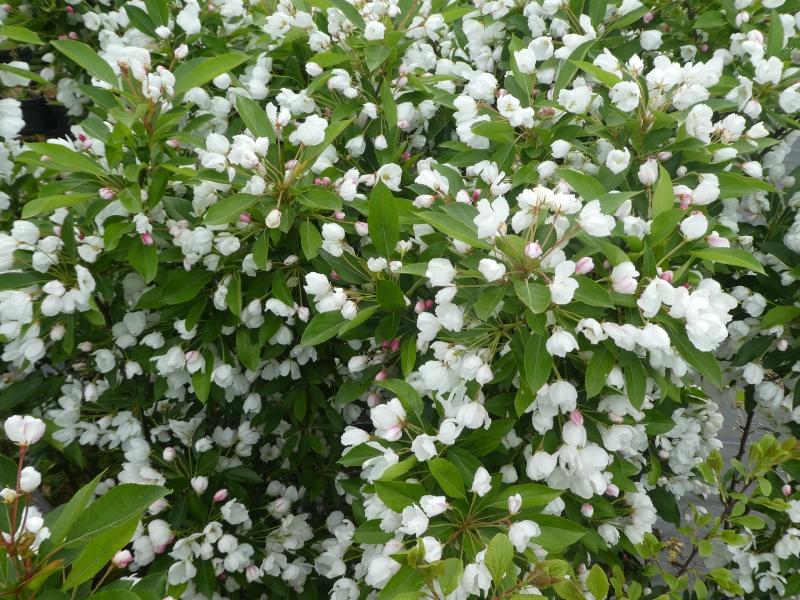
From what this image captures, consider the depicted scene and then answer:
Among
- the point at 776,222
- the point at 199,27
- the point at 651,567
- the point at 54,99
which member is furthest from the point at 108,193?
the point at 54,99

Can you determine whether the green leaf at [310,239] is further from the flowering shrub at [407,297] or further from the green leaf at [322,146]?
the green leaf at [322,146]

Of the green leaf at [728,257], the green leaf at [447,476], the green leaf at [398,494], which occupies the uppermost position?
the green leaf at [728,257]

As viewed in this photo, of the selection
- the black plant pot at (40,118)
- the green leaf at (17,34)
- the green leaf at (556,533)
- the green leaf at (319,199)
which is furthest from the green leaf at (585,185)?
the black plant pot at (40,118)

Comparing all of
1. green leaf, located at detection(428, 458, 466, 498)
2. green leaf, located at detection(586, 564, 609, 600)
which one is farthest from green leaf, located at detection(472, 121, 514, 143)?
green leaf, located at detection(586, 564, 609, 600)

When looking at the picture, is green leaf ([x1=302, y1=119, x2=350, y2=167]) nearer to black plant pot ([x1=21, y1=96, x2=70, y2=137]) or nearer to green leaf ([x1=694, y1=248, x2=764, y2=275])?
green leaf ([x1=694, y1=248, x2=764, y2=275])

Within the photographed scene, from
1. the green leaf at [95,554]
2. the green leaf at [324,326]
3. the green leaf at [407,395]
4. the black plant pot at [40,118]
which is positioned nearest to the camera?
the green leaf at [95,554]

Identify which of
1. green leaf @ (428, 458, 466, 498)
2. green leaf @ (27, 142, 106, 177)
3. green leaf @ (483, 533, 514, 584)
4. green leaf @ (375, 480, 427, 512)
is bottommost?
green leaf @ (375, 480, 427, 512)

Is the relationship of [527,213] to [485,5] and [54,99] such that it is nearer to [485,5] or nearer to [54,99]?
[485,5]

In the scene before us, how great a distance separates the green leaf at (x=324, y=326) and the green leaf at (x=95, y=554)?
71cm

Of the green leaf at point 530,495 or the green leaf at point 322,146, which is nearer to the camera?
the green leaf at point 530,495

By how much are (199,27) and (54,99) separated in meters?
2.18

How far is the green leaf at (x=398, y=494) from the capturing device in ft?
4.47

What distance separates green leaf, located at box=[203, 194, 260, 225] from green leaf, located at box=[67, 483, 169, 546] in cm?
76

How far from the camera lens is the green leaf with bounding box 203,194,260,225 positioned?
160 cm
